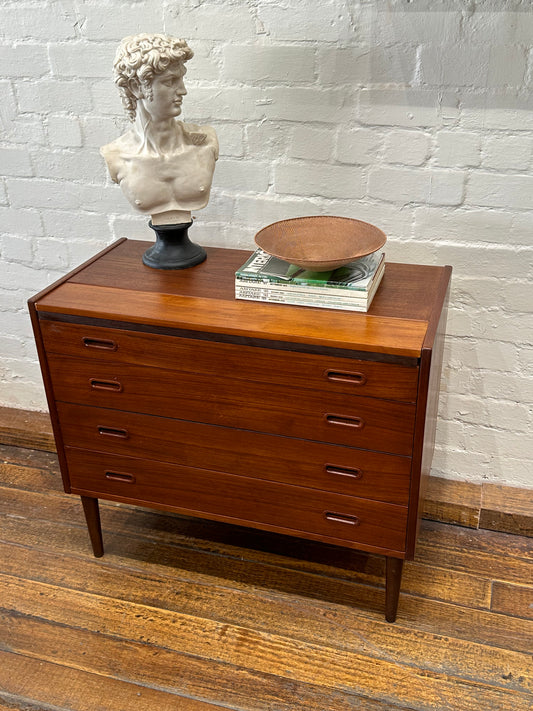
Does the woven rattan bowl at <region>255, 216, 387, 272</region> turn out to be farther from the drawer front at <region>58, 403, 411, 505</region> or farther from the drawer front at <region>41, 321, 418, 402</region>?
the drawer front at <region>58, 403, 411, 505</region>

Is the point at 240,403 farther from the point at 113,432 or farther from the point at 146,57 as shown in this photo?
the point at 146,57

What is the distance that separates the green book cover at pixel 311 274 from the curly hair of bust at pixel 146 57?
1.43 feet

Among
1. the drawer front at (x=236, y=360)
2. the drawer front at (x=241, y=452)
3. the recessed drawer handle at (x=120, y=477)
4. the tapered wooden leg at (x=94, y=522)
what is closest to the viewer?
the drawer front at (x=236, y=360)

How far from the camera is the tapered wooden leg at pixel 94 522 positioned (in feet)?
6.23

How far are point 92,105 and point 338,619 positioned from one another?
148 centimetres

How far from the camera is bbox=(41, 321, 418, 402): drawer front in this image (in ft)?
4.67

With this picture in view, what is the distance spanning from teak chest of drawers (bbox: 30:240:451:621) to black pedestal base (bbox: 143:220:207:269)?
2cm

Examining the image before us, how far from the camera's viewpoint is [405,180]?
178cm

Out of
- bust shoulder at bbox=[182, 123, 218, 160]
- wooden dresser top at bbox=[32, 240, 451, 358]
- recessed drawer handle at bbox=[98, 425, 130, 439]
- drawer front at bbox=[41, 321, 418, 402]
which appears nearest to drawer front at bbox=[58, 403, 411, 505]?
recessed drawer handle at bbox=[98, 425, 130, 439]

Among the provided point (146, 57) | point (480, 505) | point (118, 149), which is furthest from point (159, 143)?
point (480, 505)

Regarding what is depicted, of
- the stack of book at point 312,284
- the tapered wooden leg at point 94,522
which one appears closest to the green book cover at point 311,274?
the stack of book at point 312,284

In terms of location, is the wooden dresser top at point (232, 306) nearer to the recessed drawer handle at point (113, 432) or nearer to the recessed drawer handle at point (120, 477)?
the recessed drawer handle at point (113, 432)

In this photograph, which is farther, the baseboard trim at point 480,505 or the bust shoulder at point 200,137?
the baseboard trim at point 480,505

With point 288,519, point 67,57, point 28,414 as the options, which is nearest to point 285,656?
point 288,519
